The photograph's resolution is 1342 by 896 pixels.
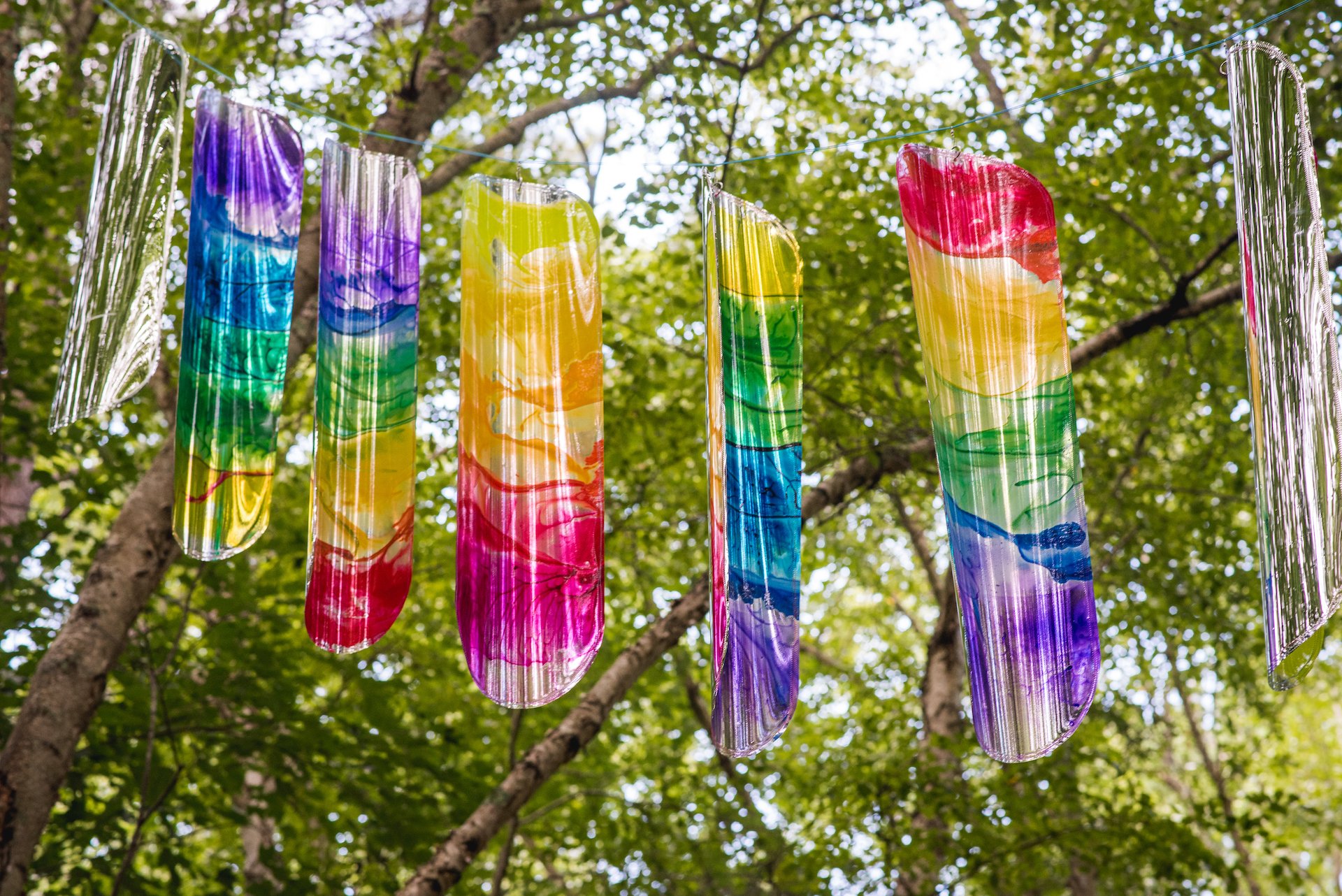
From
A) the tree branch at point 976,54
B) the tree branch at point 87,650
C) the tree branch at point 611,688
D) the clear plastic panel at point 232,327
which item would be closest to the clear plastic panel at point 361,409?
the clear plastic panel at point 232,327

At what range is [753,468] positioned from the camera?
217 cm

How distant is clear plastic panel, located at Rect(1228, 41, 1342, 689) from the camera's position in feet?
5.75

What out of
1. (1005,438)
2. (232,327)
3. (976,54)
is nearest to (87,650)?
(232,327)

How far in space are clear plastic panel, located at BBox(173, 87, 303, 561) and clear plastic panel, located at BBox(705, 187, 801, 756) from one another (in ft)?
2.81

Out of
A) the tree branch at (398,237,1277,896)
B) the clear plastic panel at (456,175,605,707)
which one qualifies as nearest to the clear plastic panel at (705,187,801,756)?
the clear plastic panel at (456,175,605,707)

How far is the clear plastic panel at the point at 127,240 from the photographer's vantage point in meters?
2.05

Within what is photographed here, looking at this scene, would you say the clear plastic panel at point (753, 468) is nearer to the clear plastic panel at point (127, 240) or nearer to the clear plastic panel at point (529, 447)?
the clear plastic panel at point (529, 447)

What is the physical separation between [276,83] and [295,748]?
9.34 feet

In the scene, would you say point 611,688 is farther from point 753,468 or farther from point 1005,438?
point 1005,438

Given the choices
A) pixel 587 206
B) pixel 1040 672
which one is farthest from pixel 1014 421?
pixel 587 206

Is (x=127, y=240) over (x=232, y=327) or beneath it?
over

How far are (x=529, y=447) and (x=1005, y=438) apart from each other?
0.90 metres

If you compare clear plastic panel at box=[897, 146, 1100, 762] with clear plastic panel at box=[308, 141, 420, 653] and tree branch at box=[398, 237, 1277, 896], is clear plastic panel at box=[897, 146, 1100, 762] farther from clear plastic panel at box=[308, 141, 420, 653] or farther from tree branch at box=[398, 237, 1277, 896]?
tree branch at box=[398, 237, 1277, 896]

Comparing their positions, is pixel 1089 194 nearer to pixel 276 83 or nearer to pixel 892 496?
pixel 892 496
